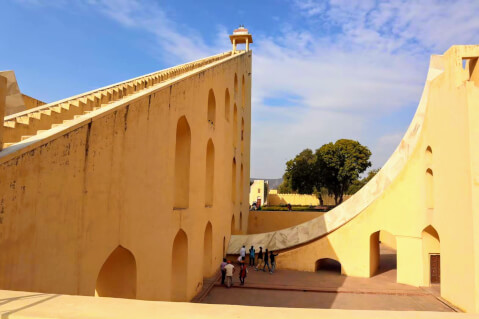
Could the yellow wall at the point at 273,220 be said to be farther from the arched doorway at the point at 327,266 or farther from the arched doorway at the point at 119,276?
the arched doorway at the point at 119,276

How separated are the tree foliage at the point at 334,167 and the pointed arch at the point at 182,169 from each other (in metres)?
19.4

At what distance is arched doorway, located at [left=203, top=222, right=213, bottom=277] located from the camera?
10.8 meters

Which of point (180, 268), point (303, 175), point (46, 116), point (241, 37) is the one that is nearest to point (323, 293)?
point (180, 268)

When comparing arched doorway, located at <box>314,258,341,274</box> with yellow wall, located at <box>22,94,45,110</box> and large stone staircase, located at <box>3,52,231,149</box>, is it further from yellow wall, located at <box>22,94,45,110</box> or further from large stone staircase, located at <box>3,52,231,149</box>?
yellow wall, located at <box>22,94,45,110</box>

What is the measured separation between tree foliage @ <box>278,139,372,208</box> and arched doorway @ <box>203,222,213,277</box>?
17.2 meters

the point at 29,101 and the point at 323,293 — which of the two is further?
the point at 29,101

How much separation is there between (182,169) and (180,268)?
233 cm

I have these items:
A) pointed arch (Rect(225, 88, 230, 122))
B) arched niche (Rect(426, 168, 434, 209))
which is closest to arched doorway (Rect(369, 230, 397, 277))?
arched niche (Rect(426, 168, 434, 209))

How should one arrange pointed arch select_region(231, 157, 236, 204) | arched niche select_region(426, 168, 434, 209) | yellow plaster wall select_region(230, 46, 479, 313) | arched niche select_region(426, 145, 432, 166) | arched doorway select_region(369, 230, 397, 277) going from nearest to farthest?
yellow plaster wall select_region(230, 46, 479, 313)
arched niche select_region(426, 168, 434, 209)
arched niche select_region(426, 145, 432, 166)
arched doorway select_region(369, 230, 397, 277)
pointed arch select_region(231, 157, 236, 204)

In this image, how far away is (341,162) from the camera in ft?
86.2

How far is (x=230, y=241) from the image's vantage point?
13.7 m

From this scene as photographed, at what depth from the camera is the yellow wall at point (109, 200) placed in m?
3.43

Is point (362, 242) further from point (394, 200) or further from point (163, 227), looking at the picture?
point (163, 227)

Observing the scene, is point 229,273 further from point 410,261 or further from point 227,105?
point 227,105
